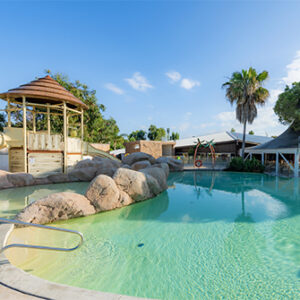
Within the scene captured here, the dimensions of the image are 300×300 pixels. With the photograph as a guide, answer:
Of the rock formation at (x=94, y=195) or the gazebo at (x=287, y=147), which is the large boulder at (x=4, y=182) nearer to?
the rock formation at (x=94, y=195)

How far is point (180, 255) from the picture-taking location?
396 centimetres

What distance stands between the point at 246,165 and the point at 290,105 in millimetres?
6681

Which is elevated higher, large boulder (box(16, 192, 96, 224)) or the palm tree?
the palm tree

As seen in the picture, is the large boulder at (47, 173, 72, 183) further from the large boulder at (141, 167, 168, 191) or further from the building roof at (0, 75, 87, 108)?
the large boulder at (141, 167, 168, 191)

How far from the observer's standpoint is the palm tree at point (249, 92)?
18.4 metres

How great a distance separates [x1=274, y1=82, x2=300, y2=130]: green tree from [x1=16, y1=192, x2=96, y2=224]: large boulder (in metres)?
18.1

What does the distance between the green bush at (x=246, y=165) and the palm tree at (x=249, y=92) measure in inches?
158

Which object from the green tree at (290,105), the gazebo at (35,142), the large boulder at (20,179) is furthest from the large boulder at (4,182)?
the green tree at (290,105)

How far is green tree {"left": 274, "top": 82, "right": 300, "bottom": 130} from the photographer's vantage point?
1518 cm

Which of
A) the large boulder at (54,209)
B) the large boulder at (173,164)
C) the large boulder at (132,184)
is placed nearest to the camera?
the large boulder at (54,209)

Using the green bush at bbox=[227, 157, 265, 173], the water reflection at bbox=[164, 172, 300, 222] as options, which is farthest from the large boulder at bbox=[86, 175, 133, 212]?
the green bush at bbox=[227, 157, 265, 173]

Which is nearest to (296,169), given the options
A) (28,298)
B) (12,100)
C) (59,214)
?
(59,214)

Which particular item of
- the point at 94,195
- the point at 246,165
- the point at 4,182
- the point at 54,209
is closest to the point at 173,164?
the point at 246,165

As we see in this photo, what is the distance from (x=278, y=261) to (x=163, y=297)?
8.82ft
